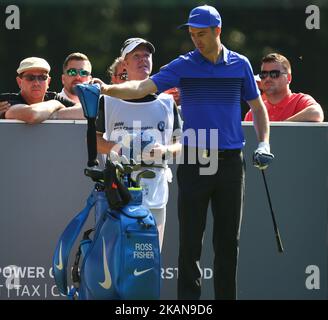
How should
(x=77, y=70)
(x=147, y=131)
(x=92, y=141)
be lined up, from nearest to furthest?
1. (x=92, y=141)
2. (x=147, y=131)
3. (x=77, y=70)

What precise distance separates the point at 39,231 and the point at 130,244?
1587 millimetres

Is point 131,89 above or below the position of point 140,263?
above

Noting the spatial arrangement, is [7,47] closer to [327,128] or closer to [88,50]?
[88,50]

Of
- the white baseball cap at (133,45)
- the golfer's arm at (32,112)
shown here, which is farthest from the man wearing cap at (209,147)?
the golfer's arm at (32,112)

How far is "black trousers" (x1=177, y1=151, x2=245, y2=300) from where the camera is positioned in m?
7.07

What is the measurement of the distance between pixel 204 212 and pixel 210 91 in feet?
2.33

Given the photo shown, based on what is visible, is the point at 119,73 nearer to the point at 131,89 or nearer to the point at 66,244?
the point at 131,89

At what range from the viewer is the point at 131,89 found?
279 inches

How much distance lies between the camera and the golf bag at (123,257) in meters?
6.39

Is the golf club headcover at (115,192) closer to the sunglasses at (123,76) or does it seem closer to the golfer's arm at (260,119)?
the golfer's arm at (260,119)

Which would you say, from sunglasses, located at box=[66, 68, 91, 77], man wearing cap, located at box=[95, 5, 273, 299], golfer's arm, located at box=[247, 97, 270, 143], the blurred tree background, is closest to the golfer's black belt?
man wearing cap, located at box=[95, 5, 273, 299]

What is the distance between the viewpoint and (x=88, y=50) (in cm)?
1692

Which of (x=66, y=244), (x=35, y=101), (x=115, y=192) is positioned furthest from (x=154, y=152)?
(x=35, y=101)

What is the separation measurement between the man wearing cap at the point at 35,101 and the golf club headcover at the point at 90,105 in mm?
1224
